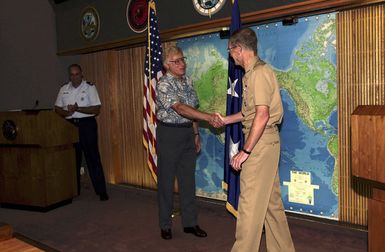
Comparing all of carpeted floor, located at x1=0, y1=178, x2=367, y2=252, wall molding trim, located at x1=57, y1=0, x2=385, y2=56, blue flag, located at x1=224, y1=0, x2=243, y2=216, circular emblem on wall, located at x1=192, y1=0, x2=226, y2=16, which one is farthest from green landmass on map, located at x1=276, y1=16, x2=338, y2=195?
circular emblem on wall, located at x1=192, y1=0, x2=226, y2=16

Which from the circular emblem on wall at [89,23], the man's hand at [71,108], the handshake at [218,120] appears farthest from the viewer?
the circular emblem on wall at [89,23]

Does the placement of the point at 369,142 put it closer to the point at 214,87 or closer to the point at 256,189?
the point at 256,189

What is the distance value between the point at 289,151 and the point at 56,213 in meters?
2.25

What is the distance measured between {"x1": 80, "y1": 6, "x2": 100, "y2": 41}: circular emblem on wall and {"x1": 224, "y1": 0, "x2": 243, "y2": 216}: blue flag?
2297 millimetres

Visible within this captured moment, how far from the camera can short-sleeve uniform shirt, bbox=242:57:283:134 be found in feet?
6.90

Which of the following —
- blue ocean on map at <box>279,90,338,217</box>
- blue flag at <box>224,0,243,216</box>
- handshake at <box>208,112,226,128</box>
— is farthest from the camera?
blue ocean on map at <box>279,90,338,217</box>

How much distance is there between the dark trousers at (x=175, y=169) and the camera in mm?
2883

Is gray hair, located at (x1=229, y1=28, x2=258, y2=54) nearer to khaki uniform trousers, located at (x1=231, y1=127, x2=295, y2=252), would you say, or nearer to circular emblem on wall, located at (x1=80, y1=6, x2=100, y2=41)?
khaki uniform trousers, located at (x1=231, y1=127, x2=295, y2=252)

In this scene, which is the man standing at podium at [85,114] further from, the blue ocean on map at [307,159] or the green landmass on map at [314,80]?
the green landmass on map at [314,80]

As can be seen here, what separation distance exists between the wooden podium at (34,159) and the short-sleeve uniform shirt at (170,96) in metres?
1.45

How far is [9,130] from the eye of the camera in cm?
386

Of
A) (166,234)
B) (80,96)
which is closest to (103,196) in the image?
(80,96)

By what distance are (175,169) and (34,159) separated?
5.31 ft

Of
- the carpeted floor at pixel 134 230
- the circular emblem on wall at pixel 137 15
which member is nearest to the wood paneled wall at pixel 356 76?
the carpeted floor at pixel 134 230
